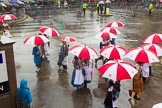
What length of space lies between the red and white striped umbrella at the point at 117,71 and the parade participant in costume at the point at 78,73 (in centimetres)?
221

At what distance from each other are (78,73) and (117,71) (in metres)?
2.70

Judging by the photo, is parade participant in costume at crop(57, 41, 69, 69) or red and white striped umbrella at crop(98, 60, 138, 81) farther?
parade participant in costume at crop(57, 41, 69, 69)

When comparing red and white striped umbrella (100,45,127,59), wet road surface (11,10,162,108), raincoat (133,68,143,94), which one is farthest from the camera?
red and white striped umbrella (100,45,127,59)

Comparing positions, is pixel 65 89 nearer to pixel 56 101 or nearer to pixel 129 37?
pixel 56 101

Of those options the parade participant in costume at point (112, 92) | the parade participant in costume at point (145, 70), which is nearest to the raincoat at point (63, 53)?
the parade participant in costume at point (145, 70)

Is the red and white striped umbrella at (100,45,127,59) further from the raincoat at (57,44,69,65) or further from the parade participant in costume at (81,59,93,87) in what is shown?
the raincoat at (57,44,69,65)

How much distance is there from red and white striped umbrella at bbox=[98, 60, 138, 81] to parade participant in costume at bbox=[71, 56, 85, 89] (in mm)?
2214

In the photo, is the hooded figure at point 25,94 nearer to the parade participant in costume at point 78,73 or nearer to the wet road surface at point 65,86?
the wet road surface at point 65,86

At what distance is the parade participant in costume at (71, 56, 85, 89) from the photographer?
435 inches

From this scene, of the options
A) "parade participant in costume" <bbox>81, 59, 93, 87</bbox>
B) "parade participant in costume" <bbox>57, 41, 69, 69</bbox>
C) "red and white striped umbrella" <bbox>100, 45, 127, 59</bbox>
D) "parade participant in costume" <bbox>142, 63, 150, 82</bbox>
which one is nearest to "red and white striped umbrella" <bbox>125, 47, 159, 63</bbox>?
"red and white striped umbrella" <bbox>100, 45, 127, 59</bbox>

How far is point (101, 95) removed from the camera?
11047mm

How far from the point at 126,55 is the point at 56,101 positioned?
123 inches

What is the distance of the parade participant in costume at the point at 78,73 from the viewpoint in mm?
11055

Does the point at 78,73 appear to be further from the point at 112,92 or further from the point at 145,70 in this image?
the point at 145,70
